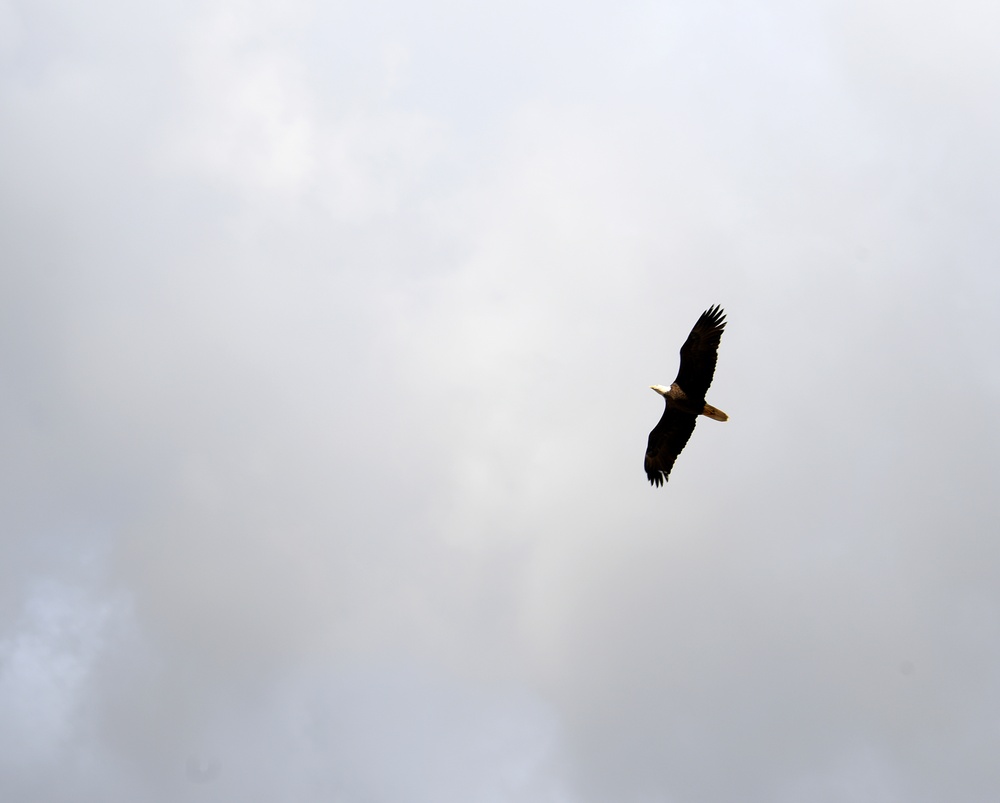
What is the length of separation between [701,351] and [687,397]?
9.03 ft

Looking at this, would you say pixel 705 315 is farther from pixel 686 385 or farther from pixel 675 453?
pixel 675 453

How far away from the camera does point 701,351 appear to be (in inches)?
2174

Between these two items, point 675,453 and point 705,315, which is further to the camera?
point 675,453

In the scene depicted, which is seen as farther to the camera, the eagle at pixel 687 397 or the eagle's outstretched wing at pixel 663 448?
the eagle's outstretched wing at pixel 663 448

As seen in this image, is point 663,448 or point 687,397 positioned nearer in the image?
point 687,397

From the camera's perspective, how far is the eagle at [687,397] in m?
55.1

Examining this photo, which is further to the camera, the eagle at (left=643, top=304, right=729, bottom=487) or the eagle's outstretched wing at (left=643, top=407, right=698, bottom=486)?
the eagle's outstretched wing at (left=643, top=407, right=698, bottom=486)

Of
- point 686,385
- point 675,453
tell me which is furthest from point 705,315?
point 675,453

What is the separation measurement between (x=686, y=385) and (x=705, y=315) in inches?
147

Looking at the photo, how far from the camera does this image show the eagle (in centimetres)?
5512

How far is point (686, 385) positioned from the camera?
5653cm

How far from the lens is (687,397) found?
2242 inches

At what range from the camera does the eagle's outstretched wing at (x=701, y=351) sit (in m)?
54.9

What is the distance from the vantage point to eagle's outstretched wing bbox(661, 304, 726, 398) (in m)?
54.9
